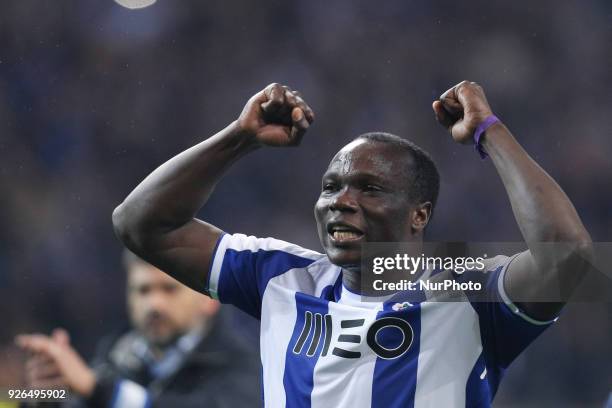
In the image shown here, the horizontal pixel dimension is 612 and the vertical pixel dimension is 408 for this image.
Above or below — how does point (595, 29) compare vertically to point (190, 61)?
above

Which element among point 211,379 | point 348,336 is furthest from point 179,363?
point 348,336

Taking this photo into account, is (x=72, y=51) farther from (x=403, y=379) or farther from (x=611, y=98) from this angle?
(x=403, y=379)

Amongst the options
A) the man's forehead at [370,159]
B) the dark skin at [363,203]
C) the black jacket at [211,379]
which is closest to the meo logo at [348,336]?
the dark skin at [363,203]

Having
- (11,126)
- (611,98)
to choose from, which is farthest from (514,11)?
(11,126)

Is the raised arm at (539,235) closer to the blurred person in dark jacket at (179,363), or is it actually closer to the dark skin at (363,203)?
the dark skin at (363,203)

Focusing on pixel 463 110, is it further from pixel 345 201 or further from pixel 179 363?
pixel 179 363

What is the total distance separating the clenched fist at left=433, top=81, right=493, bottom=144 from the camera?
2039 millimetres

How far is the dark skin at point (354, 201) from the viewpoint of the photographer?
186 centimetres

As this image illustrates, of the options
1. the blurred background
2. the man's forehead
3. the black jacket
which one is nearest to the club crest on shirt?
the man's forehead

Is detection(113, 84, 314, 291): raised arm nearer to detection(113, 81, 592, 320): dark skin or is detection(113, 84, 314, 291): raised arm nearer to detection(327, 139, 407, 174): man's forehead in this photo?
detection(113, 81, 592, 320): dark skin

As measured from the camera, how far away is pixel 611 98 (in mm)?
4887

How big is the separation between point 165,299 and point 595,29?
10.3ft

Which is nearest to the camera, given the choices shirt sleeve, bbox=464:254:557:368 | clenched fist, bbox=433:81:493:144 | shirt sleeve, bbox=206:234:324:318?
shirt sleeve, bbox=464:254:557:368

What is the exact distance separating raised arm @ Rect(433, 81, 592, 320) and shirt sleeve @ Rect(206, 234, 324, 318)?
0.61 meters
